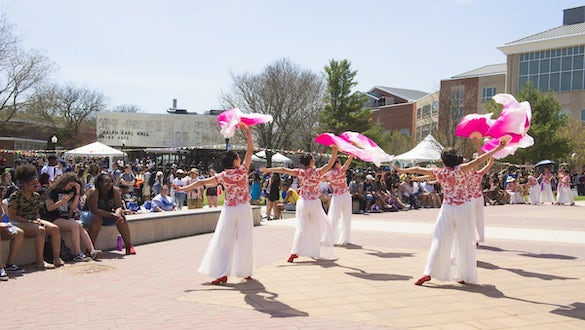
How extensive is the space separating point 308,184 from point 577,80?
5098 cm

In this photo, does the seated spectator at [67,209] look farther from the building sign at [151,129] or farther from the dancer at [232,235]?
the building sign at [151,129]

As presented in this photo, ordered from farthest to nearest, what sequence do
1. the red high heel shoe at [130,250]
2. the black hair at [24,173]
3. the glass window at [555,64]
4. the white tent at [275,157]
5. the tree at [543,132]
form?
the glass window at [555,64]
the tree at [543,132]
the white tent at [275,157]
the red high heel shoe at [130,250]
the black hair at [24,173]

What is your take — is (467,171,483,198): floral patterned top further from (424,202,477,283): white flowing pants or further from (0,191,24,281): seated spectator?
(0,191,24,281): seated spectator

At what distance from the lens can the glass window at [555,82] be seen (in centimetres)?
5306

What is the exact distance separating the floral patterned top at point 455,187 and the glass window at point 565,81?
51.5 m

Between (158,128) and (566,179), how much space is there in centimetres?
4294

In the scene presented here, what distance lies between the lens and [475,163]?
310 inches

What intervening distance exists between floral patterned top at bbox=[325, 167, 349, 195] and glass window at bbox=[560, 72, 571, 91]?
161 feet

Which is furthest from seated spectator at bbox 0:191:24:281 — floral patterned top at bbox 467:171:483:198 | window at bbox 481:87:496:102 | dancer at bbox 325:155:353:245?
window at bbox 481:87:496:102

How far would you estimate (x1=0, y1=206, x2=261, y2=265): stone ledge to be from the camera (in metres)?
8.98

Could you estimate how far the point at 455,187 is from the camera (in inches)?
303

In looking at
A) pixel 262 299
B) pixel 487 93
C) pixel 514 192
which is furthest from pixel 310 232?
pixel 487 93

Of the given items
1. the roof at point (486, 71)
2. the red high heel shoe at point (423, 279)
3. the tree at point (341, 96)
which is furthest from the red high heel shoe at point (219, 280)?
the roof at point (486, 71)

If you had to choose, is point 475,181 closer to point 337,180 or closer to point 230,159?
point 337,180
